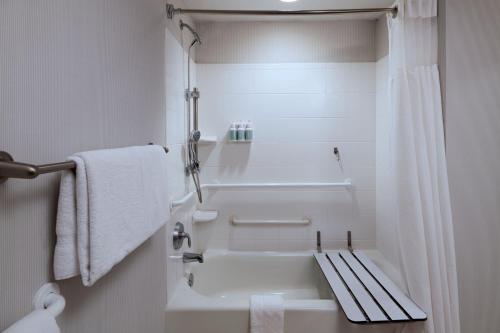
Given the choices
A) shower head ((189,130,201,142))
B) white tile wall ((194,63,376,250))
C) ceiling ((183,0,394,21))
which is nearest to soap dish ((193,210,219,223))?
white tile wall ((194,63,376,250))

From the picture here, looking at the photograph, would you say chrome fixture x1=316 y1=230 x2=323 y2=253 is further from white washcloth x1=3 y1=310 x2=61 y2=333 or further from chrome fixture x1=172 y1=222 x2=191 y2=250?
white washcloth x1=3 y1=310 x2=61 y2=333

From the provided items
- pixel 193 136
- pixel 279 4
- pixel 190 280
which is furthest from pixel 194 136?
pixel 279 4

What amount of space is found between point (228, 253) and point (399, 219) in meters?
1.35

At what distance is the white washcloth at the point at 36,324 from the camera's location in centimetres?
55

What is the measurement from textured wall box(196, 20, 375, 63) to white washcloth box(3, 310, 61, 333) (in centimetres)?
222

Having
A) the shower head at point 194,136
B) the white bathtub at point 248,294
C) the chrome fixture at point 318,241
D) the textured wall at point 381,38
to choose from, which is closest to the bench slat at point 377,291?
the white bathtub at point 248,294

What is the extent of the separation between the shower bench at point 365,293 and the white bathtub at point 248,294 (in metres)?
0.09

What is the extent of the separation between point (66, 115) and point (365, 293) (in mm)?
1663

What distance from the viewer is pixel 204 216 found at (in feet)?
7.84

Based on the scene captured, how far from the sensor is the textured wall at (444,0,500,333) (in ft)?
5.31

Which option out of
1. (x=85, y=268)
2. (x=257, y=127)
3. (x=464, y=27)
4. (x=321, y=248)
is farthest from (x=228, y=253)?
(x=464, y=27)

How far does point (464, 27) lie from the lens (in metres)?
Answer: 1.62

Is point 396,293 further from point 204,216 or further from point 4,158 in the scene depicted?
point 4,158

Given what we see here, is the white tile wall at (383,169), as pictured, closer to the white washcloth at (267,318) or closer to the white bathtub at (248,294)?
the white bathtub at (248,294)
